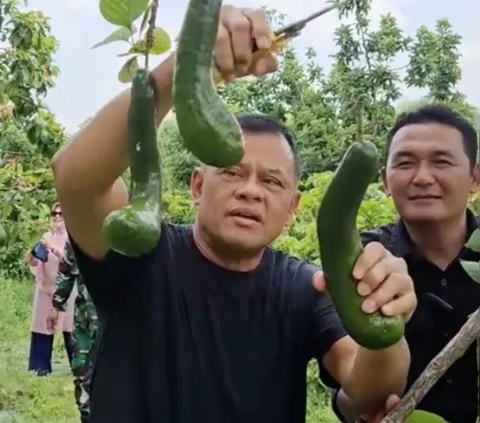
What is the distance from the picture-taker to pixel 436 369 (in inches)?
41.9

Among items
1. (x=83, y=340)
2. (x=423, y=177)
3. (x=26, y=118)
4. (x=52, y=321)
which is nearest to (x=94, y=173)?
(x=423, y=177)

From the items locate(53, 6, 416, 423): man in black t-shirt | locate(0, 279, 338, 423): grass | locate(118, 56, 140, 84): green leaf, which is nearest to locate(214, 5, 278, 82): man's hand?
locate(118, 56, 140, 84): green leaf

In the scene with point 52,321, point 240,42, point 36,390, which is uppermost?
point 240,42

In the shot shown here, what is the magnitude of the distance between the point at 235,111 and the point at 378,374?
3331mm

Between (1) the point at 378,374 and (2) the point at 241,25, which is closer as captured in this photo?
(2) the point at 241,25

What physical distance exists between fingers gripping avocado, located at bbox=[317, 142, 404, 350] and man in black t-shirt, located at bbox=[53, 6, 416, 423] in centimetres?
32

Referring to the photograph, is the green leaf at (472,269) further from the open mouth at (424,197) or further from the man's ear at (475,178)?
the man's ear at (475,178)

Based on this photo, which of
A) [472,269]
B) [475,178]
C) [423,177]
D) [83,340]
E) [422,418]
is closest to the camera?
[422,418]

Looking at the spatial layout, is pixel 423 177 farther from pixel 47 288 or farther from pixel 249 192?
pixel 47 288

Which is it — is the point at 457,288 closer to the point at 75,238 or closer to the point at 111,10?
the point at 75,238

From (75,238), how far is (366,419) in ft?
1.52

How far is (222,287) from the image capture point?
4.71 feet

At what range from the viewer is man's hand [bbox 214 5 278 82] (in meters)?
0.93

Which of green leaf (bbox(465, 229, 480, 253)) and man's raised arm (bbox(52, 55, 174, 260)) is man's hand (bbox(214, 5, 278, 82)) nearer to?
man's raised arm (bbox(52, 55, 174, 260))
